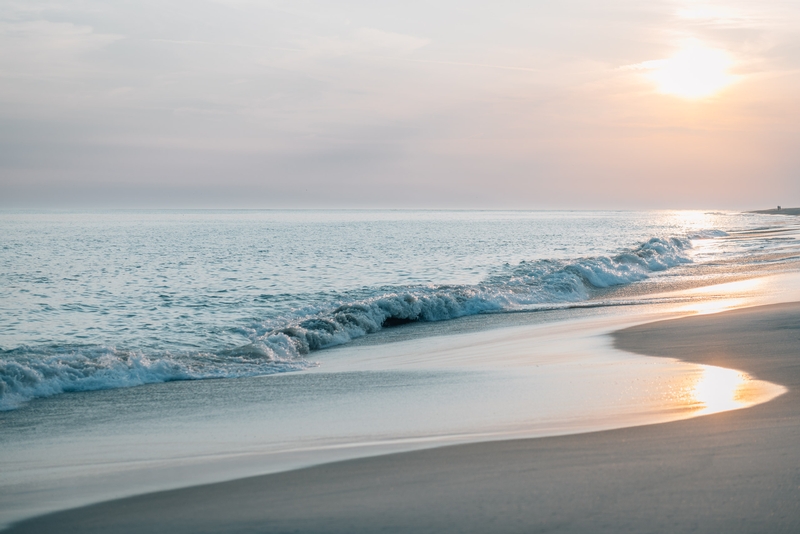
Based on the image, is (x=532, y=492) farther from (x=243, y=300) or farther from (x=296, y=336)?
(x=243, y=300)

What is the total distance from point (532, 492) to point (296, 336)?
771cm

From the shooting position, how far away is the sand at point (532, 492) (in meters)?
3.44

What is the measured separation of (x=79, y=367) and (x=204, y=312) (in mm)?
6562

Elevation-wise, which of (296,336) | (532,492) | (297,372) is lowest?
(297,372)

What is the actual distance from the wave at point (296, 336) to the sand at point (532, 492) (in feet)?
14.4

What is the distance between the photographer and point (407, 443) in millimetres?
5004

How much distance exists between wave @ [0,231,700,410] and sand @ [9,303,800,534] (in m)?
4.39

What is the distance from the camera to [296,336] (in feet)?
36.4

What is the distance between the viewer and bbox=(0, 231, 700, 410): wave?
795 centimetres

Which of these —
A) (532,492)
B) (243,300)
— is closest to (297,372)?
(532,492)

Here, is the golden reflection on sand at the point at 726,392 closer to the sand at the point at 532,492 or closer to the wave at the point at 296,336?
the sand at the point at 532,492

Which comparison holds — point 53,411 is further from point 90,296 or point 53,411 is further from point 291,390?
point 90,296

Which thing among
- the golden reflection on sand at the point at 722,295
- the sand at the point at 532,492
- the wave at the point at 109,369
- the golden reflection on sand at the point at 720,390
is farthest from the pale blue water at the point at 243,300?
the golden reflection on sand at the point at 720,390

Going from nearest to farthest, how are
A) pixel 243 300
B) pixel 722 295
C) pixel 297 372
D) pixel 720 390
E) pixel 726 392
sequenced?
pixel 726 392 → pixel 720 390 → pixel 297 372 → pixel 722 295 → pixel 243 300
